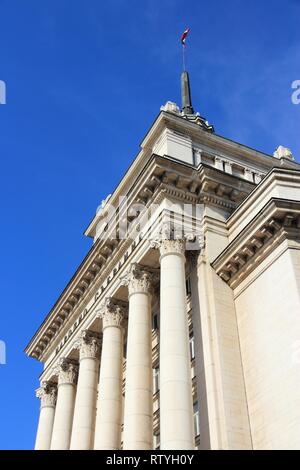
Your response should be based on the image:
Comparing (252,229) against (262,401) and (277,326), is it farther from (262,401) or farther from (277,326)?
(262,401)

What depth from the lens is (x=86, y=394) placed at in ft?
118

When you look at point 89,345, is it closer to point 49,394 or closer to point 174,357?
point 49,394

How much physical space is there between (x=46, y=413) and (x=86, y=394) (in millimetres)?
9405

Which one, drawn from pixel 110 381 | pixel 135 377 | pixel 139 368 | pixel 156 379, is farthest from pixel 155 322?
pixel 135 377

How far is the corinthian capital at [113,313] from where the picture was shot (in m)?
35.2

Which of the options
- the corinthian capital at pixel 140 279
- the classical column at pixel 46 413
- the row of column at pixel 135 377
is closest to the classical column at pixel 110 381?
the row of column at pixel 135 377

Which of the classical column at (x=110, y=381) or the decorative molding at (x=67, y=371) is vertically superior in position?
the decorative molding at (x=67, y=371)

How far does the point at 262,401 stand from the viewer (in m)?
25.4

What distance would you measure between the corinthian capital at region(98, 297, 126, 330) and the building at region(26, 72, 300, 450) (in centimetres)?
6

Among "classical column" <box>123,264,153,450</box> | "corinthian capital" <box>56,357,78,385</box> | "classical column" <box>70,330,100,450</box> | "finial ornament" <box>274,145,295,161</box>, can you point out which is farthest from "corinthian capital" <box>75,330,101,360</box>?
"finial ornament" <box>274,145,295,161</box>

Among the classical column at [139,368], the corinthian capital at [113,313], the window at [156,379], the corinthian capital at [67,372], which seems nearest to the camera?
the classical column at [139,368]

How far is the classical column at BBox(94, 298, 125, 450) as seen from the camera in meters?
30.3

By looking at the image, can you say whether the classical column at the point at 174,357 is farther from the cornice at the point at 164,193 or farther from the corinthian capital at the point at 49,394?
the corinthian capital at the point at 49,394

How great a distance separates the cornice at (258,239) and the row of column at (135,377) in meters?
2.43
